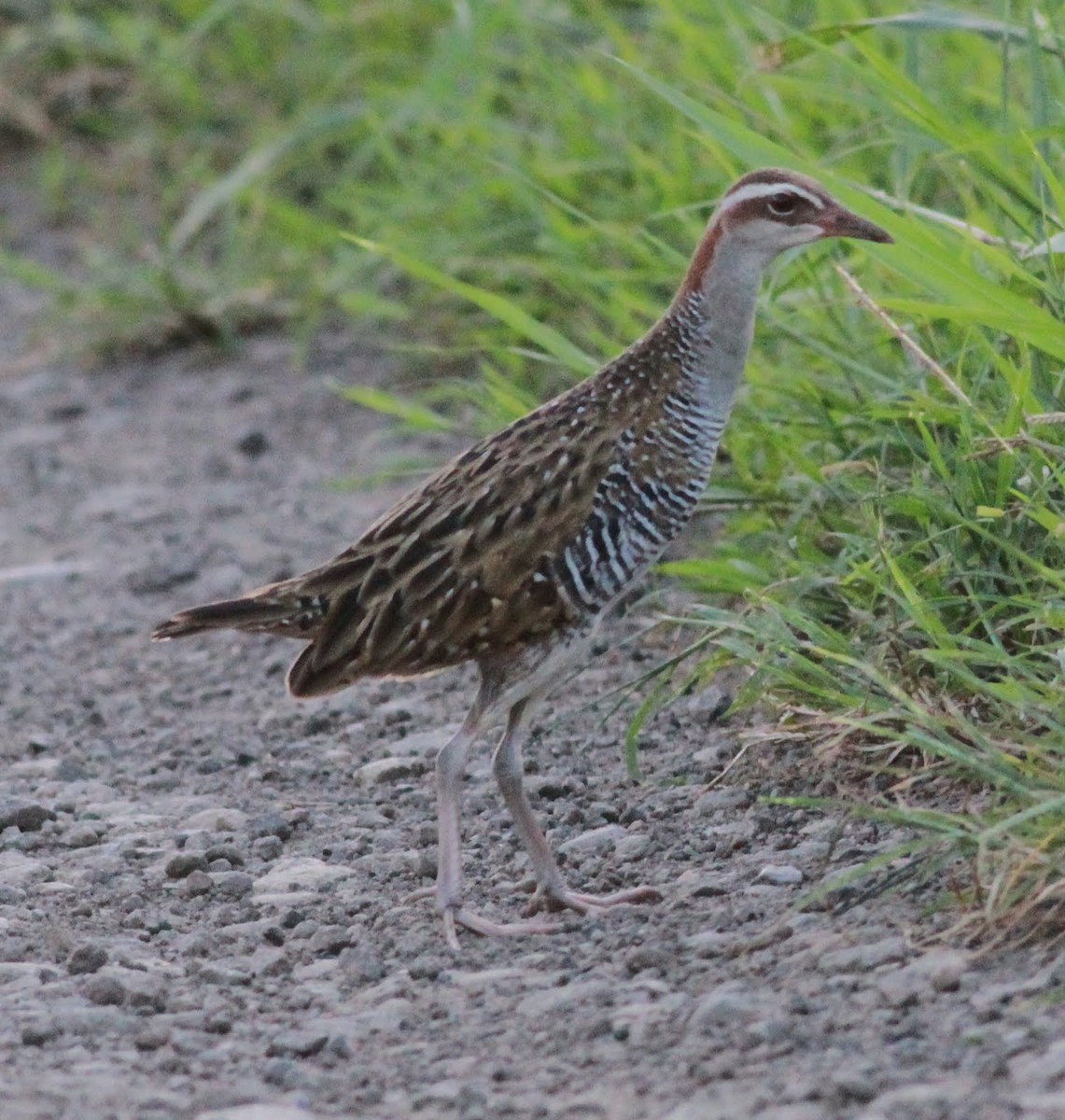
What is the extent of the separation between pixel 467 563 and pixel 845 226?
3.29ft

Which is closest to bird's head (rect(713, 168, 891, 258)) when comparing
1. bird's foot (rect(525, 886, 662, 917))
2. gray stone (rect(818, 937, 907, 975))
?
bird's foot (rect(525, 886, 662, 917))

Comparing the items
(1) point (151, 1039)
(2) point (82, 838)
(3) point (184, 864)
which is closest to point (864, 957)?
(1) point (151, 1039)

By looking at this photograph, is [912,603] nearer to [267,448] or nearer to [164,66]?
[267,448]

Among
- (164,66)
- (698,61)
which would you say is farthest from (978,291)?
(164,66)

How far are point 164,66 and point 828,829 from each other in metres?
6.41

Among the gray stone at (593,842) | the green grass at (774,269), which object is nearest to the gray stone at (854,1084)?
the green grass at (774,269)

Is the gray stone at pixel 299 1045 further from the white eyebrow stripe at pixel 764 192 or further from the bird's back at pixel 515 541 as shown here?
the white eyebrow stripe at pixel 764 192

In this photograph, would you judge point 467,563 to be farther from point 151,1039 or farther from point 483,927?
point 151,1039

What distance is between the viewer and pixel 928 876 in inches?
144

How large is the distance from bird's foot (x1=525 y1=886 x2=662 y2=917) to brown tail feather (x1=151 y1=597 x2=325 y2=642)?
2.23 feet

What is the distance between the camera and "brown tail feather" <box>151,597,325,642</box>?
4.32m

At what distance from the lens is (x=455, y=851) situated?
414 cm

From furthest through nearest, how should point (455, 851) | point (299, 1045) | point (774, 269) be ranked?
1. point (774, 269)
2. point (455, 851)
3. point (299, 1045)

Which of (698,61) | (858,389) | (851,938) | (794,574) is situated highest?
(698,61)
